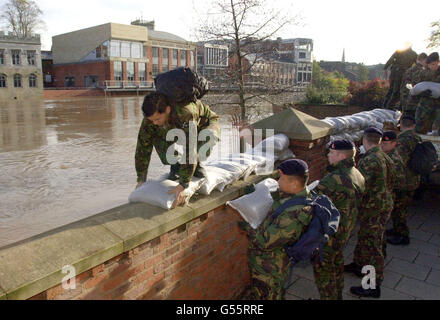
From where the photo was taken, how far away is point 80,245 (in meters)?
2.03

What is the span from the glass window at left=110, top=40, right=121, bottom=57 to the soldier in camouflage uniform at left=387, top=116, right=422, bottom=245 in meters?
55.9

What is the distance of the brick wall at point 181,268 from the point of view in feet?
6.99

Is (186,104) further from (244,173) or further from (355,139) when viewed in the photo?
(355,139)

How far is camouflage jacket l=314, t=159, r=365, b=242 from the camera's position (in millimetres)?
3205

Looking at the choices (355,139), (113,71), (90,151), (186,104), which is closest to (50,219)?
(186,104)

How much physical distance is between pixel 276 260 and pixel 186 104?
145cm

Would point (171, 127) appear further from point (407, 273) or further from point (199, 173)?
point (407, 273)

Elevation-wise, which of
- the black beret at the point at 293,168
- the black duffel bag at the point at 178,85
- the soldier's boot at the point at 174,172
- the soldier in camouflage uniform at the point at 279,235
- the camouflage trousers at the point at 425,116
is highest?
the black duffel bag at the point at 178,85

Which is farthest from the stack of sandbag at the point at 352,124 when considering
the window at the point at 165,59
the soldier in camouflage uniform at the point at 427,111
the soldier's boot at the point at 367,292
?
the window at the point at 165,59

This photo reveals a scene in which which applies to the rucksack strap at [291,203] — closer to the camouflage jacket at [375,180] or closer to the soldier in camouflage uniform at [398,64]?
the camouflage jacket at [375,180]

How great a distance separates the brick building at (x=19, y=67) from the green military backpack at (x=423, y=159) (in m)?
52.0

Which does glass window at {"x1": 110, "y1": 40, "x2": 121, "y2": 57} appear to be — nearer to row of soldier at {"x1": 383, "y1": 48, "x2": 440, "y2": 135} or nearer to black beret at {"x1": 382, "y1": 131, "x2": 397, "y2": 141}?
row of soldier at {"x1": 383, "y1": 48, "x2": 440, "y2": 135}

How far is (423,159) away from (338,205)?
2429 millimetres

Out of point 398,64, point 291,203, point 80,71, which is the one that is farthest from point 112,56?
point 291,203
